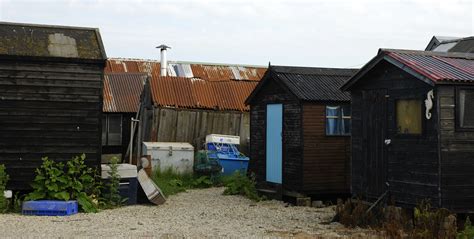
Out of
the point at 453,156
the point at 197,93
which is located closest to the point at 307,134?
the point at 453,156

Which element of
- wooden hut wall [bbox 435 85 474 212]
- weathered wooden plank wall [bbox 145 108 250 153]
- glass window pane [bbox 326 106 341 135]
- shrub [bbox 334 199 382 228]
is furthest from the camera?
weathered wooden plank wall [bbox 145 108 250 153]

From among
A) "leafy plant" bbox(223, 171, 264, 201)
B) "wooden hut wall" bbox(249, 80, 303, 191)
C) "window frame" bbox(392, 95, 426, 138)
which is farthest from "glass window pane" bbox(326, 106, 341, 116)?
"window frame" bbox(392, 95, 426, 138)

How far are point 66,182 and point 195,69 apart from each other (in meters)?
19.1

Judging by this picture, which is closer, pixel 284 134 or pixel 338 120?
pixel 338 120

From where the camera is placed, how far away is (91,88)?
14562 millimetres

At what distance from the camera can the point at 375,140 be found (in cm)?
1257

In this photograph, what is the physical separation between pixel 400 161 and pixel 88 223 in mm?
6395

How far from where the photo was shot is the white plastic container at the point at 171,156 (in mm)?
20641

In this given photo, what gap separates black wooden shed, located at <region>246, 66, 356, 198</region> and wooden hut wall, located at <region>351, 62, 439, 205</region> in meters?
2.45

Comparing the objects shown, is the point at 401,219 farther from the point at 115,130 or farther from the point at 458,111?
the point at 115,130

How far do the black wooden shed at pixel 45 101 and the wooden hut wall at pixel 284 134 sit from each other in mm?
5084

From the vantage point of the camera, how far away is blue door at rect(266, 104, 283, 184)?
16.9m

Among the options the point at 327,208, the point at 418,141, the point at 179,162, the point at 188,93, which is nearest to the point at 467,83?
the point at 418,141

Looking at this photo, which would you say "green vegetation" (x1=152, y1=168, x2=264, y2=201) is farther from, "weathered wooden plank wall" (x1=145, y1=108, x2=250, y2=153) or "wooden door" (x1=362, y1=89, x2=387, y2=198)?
"wooden door" (x1=362, y1=89, x2=387, y2=198)
